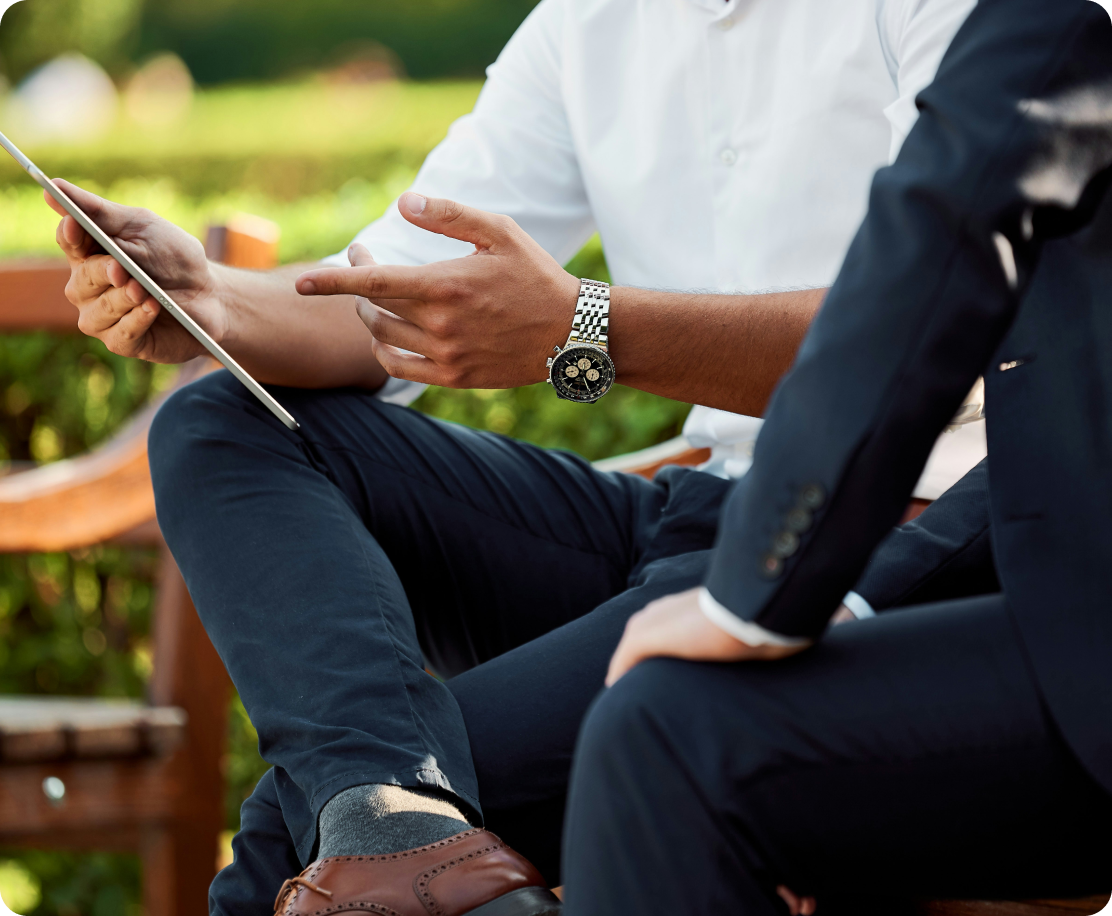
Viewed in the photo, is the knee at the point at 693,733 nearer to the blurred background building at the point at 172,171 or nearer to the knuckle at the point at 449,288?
the knuckle at the point at 449,288

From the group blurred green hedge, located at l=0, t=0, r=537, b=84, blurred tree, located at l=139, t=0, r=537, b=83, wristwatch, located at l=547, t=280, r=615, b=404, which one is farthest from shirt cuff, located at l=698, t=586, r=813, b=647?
blurred tree, located at l=139, t=0, r=537, b=83

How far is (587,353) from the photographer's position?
130 centimetres

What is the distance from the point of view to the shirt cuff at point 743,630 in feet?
2.43

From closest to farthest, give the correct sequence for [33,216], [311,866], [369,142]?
1. [311,866]
2. [33,216]
3. [369,142]

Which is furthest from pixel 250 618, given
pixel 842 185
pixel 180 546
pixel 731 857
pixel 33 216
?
pixel 33 216

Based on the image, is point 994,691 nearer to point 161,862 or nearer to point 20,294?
point 161,862

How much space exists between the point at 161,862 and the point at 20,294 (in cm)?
127

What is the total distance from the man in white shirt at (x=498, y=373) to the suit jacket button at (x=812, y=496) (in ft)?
1.64

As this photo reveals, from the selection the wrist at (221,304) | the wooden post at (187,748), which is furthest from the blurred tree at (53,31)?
the wrist at (221,304)

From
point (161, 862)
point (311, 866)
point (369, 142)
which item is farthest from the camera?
point (369, 142)

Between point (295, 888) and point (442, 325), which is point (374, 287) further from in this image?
point (295, 888)

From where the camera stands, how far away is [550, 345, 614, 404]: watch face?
1.31 metres

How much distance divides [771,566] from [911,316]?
0.19 m

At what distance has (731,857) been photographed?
2.43 ft
